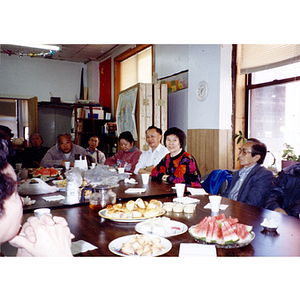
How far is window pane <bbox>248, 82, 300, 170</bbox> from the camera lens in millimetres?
3564

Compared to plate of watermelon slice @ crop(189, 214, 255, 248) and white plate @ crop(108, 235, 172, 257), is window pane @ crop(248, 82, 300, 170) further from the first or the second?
white plate @ crop(108, 235, 172, 257)

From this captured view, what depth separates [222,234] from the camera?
43.9 inches

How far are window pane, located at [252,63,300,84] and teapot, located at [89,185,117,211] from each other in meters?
2.98

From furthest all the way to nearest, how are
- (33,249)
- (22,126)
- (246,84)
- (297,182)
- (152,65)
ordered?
(22,126) < (152,65) < (246,84) < (297,182) < (33,249)

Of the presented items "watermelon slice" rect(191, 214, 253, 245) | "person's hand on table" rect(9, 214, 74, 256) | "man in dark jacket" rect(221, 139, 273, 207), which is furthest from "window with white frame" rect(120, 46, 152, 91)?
"person's hand on table" rect(9, 214, 74, 256)

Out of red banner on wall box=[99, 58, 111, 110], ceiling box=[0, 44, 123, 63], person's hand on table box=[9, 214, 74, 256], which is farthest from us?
red banner on wall box=[99, 58, 111, 110]

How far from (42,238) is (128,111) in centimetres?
470

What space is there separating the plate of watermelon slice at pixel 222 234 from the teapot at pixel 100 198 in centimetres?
63

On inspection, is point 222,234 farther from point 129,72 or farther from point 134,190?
point 129,72

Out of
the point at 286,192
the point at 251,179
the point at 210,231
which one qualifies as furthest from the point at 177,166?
the point at 210,231

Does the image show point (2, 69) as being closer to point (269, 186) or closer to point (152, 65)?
point (152, 65)
